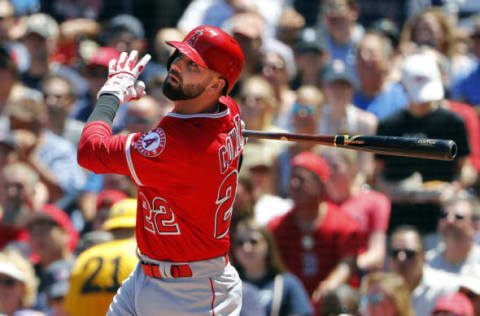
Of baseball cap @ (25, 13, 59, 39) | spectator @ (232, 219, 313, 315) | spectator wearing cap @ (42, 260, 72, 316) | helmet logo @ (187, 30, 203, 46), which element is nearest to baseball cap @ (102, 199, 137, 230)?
spectator wearing cap @ (42, 260, 72, 316)

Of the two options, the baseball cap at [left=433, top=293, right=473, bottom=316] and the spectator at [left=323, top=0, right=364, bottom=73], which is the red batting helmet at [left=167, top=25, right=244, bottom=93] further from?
the spectator at [left=323, top=0, right=364, bottom=73]

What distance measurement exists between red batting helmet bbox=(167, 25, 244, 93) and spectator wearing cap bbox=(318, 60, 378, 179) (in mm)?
2936

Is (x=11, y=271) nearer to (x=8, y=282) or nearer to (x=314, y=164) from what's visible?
(x=8, y=282)

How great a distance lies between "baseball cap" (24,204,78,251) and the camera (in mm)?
6203

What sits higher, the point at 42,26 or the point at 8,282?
the point at 42,26

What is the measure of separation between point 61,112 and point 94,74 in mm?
413

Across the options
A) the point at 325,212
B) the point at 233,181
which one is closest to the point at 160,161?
the point at 233,181

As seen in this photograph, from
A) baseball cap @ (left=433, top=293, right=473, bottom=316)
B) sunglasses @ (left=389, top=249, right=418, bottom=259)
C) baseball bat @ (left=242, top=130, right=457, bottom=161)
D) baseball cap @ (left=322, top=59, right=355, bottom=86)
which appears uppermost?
baseball bat @ (left=242, top=130, right=457, bottom=161)

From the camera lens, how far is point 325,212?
6.03 metres

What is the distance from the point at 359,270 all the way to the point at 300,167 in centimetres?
79

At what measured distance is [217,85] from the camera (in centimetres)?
378

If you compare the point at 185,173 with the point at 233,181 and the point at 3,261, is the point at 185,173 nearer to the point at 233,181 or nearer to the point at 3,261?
the point at 233,181

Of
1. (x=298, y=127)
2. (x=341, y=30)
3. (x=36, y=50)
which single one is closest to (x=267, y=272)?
(x=298, y=127)

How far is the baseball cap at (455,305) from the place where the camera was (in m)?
5.19
